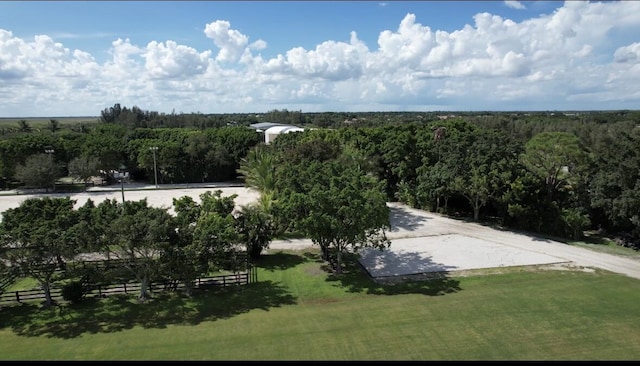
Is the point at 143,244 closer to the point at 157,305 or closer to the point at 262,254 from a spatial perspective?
the point at 157,305

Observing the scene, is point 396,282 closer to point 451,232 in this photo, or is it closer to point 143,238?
point 451,232

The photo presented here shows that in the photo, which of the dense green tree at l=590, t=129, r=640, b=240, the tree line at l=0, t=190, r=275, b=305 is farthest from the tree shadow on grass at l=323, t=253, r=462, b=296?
the dense green tree at l=590, t=129, r=640, b=240

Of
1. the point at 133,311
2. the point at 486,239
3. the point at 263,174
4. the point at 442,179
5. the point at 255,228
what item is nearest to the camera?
the point at 133,311

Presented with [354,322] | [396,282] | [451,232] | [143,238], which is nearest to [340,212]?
[396,282]

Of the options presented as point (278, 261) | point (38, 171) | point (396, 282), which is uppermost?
point (38, 171)

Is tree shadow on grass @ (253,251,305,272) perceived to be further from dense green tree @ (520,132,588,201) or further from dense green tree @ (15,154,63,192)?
dense green tree @ (15,154,63,192)

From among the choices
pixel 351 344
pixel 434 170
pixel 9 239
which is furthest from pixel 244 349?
pixel 434 170

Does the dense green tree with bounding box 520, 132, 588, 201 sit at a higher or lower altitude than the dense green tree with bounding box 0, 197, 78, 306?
higher
